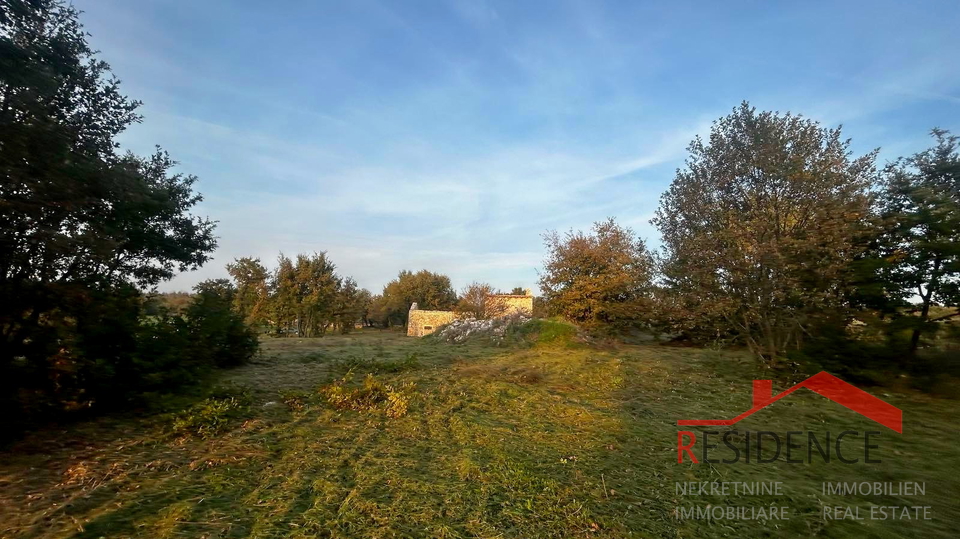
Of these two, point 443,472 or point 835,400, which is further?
point 835,400

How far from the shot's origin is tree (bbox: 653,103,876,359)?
274 inches

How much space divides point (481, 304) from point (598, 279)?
51.5 ft

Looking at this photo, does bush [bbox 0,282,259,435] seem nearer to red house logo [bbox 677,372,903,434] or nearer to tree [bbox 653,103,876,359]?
red house logo [bbox 677,372,903,434]

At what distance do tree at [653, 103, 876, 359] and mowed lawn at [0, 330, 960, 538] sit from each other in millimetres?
1752

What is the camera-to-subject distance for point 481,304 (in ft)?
93.5

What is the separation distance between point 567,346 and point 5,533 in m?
11.0

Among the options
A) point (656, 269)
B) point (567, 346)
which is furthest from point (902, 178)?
point (567, 346)

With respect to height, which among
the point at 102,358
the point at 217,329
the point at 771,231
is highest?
the point at 771,231

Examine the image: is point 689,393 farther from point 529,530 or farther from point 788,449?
point 529,530

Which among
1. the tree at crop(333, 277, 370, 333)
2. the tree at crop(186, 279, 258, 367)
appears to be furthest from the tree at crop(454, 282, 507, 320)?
the tree at crop(186, 279, 258, 367)

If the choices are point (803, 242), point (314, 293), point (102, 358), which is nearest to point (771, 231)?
point (803, 242)

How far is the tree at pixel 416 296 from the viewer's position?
40.8m

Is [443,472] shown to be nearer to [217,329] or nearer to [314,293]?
[217,329]

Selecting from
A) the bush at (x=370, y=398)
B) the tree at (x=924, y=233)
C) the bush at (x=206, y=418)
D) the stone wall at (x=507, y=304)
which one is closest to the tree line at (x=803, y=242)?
the tree at (x=924, y=233)
